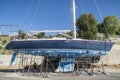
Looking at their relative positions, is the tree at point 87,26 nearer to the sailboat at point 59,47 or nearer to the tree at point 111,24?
the tree at point 111,24

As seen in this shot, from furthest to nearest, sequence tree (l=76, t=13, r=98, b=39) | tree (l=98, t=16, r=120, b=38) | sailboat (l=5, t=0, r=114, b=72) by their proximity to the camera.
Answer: tree (l=98, t=16, r=120, b=38), tree (l=76, t=13, r=98, b=39), sailboat (l=5, t=0, r=114, b=72)

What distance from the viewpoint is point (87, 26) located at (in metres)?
64.6

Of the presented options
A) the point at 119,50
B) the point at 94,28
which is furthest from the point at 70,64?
the point at 94,28

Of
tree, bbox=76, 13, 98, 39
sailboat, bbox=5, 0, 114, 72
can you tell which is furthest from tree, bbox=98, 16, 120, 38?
sailboat, bbox=5, 0, 114, 72

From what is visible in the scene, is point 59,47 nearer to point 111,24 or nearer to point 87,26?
point 87,26

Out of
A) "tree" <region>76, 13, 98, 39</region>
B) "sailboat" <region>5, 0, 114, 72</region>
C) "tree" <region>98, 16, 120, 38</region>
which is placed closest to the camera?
"sailboat" <region>5, 0, 114, 72</region>

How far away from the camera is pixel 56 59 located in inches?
1439

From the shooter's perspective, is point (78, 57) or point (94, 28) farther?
point (94, 28)

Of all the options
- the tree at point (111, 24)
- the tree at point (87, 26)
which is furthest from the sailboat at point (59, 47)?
the tree at point (111, 24)

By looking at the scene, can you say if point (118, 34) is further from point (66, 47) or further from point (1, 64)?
point (66, 47)

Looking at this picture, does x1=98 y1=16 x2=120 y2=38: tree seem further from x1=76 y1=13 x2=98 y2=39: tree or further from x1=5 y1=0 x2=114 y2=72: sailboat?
x1=5 y1=0 x2=114 y2=72: sailboat

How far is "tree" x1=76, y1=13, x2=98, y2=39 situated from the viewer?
210 feet

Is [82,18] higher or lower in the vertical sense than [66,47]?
higher

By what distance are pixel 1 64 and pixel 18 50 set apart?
50.7 feet
